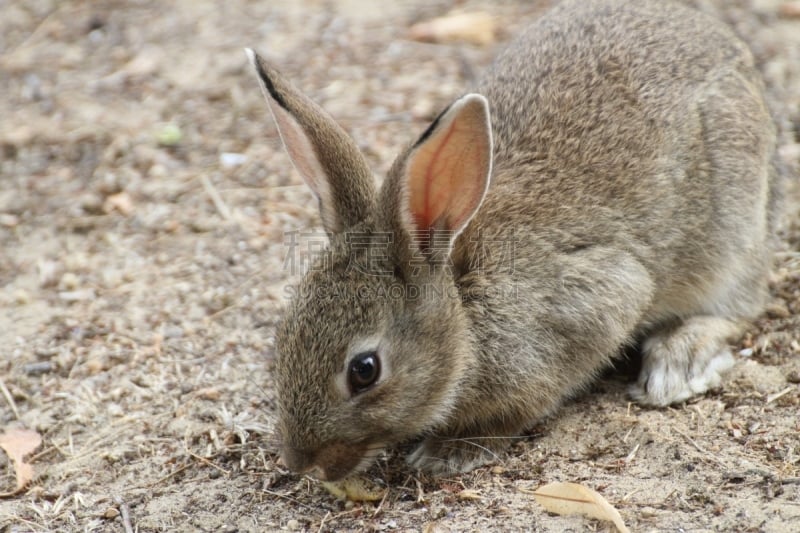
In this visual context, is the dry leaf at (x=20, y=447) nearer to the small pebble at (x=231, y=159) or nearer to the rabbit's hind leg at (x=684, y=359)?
the small pebble at (x=231, y=159)

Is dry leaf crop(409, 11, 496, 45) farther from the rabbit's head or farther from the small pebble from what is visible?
the rabbit's head

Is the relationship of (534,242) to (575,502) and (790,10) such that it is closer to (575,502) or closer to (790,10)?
(575,502)

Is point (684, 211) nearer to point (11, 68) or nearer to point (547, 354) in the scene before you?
point (547, 354)

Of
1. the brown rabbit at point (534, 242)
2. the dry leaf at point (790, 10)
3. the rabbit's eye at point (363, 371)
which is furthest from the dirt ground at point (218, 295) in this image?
the rabbit's eye at point (363, 371)

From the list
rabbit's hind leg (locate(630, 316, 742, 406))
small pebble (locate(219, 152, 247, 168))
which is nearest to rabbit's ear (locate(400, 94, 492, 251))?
rabbit's hind leg (locate(630, 316, 742, 406))

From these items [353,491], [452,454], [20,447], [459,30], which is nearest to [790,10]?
[459,30]

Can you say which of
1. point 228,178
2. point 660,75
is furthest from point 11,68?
point 660,75

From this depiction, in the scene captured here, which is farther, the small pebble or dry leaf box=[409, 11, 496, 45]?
dry leaf box=[409, 11, 496, 45]
